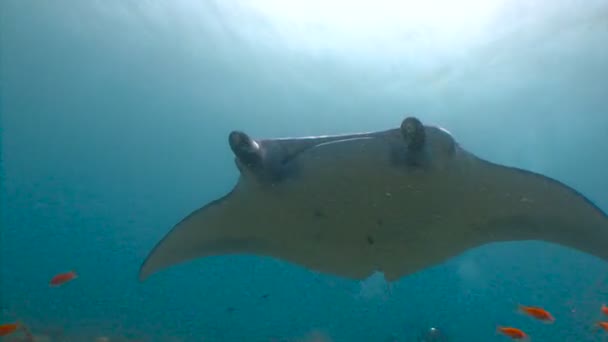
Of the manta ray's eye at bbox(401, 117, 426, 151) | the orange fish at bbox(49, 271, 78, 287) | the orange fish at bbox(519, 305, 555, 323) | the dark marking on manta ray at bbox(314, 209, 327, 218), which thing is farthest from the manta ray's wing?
the orange fish at bbox(49, 271, 78, 287)

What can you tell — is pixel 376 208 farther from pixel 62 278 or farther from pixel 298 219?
pixel 62 278

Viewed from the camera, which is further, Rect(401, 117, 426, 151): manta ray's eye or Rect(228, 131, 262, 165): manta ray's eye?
Rect(228, 131, 262, 165): manta ray's eye

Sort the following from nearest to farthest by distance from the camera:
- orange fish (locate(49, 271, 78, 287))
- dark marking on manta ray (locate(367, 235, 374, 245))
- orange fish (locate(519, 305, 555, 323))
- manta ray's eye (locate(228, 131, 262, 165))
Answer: manta ray's eye (locate(228, 131, 262, 165))
dark marking on manta ray (locate(367, 235, 374, 245))
orange fish (locate(519, 305, 555, 323))
orange fish (locate(49, 271, 78, 287))

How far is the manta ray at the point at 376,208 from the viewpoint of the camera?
10.9 feet

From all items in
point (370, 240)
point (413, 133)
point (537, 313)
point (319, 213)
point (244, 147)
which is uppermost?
point (537, 313)

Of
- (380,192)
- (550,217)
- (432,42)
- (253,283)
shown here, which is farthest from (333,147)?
(253,283)

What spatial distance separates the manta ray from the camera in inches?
131

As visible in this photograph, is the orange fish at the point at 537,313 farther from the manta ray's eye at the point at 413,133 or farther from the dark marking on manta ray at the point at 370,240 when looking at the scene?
the manta ray's eye at the point at 413,133

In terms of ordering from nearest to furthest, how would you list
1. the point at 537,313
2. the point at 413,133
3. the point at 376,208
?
the point at 413,133 → the point at 376,208 → the point at 537,313

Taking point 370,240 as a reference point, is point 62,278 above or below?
below

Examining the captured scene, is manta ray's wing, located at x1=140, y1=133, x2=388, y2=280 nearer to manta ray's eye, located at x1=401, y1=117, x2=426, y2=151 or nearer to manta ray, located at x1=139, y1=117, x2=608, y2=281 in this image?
manta ray, located at x1=139, y1=117, x2=608, y2=281

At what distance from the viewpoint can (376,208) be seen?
371 centimetres

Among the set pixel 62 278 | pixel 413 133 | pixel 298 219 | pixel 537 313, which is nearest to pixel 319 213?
pixel 298 219

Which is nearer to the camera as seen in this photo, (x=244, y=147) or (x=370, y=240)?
(x=244, y=147)
